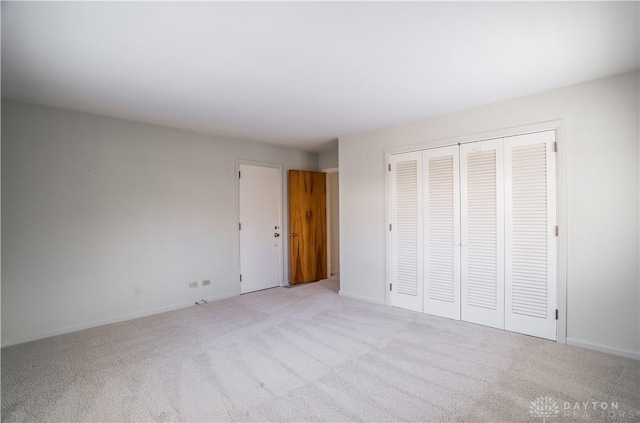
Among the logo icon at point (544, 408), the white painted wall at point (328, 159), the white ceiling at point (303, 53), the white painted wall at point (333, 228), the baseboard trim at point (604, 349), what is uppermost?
the white ceiling at point (303, 53)

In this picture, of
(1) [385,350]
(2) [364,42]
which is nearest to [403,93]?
(2) [364,42]

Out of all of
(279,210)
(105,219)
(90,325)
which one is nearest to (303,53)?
(105,219)

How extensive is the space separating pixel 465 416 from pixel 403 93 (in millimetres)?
2618

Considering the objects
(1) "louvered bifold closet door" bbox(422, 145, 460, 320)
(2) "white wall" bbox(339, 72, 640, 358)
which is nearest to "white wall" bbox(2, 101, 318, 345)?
(1) "louvered bifold closet door" bbox(422, 145, 460, 320)

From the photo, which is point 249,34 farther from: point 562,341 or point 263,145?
point 562,341

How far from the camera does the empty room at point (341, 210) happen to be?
199 cm

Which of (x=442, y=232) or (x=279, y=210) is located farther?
(x=279, y=210)

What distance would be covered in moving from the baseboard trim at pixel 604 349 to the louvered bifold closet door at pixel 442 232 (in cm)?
104

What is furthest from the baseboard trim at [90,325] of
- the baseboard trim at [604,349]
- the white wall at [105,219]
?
the baseboard trim at [604,349]

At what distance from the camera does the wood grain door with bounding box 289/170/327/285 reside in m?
5.49

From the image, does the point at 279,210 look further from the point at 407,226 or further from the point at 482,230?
the point at 482,230

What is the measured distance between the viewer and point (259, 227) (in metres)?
5.16

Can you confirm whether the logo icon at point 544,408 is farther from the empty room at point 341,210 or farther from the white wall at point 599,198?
the white wall at point 599,198

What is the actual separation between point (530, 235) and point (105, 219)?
15.1ft
